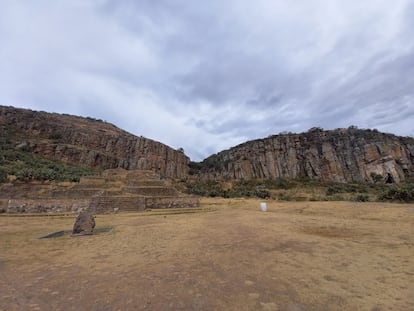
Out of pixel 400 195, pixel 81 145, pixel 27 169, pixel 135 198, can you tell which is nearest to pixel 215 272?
pixel 135 198

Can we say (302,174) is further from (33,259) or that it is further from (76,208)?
(33,259)

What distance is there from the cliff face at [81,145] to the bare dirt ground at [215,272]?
42411 mm

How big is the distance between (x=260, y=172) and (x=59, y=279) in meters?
55.0

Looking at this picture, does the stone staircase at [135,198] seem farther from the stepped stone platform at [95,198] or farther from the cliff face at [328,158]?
the cliff face at [328,158]

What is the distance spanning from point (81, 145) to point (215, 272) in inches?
2192

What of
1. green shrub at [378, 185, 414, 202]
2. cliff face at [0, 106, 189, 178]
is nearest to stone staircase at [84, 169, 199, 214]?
green shrub at [378, 185, 414, 202]

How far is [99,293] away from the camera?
3.33 metres

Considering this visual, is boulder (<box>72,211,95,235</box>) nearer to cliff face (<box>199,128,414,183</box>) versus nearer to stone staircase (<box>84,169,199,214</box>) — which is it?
stone staircase (<box>84,169,199,214</box>)

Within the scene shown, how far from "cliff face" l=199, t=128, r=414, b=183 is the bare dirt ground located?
49.1m

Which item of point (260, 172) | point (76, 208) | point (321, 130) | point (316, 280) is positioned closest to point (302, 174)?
point (260, 172)

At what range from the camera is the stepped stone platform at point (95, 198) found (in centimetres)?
1570

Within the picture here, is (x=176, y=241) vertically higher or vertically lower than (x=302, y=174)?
lower

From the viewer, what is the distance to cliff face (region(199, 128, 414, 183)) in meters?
48.2

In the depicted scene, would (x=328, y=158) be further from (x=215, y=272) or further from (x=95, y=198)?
(x=215, y=272)
